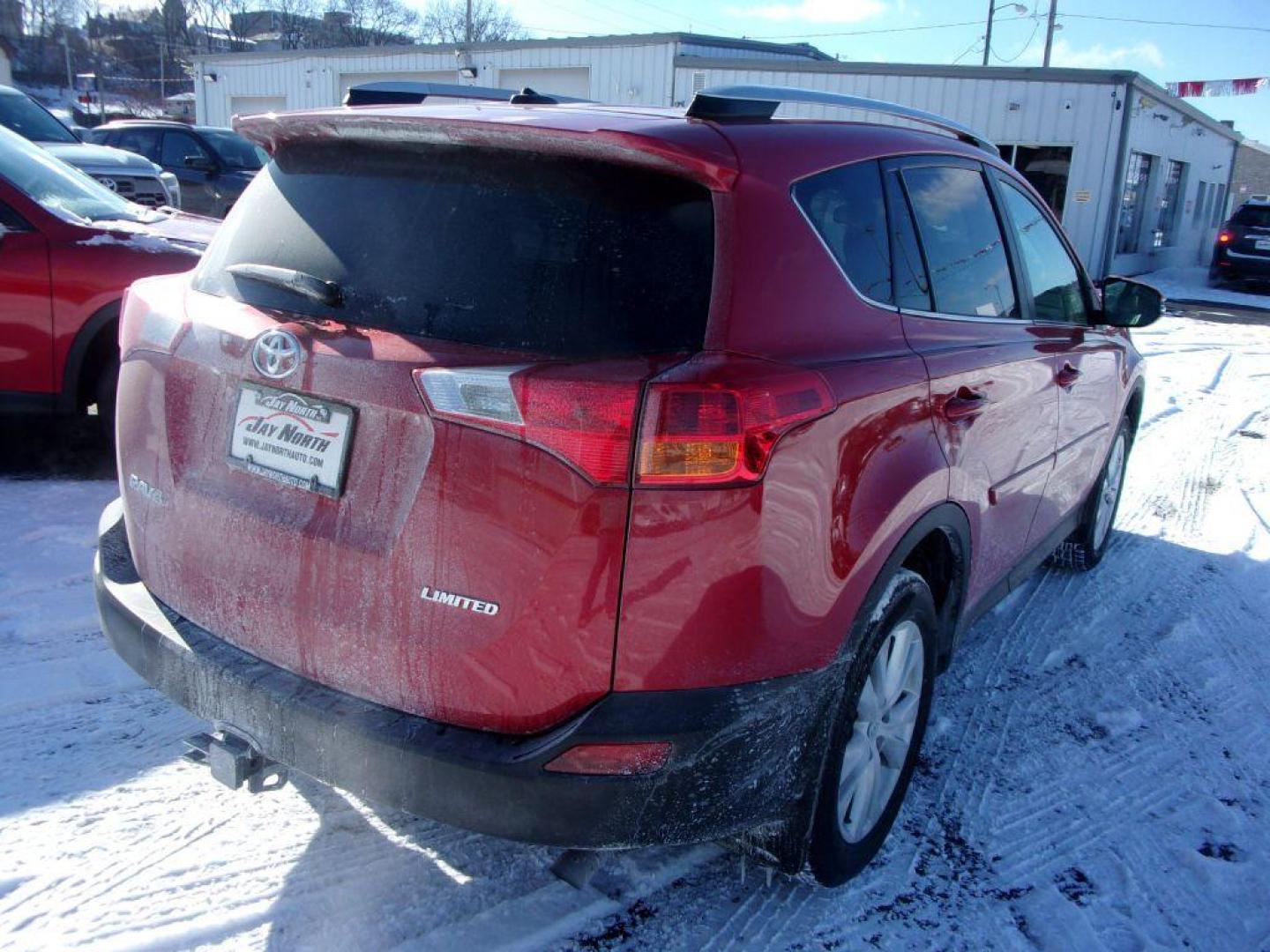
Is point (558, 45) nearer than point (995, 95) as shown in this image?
No

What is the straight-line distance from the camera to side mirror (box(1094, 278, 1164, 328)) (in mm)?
4094

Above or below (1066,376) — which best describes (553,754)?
below

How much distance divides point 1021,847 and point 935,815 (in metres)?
0.24

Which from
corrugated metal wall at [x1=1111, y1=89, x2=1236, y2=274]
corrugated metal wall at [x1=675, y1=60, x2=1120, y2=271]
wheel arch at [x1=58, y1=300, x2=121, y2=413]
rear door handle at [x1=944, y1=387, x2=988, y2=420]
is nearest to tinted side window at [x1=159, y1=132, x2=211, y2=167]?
corrugated metal wall at [x1=675, y1=60, x2=1120, y2=271]

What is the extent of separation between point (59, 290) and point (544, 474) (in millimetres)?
4119

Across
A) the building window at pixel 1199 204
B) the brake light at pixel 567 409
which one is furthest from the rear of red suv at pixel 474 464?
the building window at pixel 1199 204

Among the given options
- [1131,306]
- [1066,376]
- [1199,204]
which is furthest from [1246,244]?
[1066,376]

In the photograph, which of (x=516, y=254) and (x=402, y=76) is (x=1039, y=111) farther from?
(x=516, y=254)

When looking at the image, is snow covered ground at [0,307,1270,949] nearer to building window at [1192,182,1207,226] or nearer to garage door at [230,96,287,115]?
garage door at [230,96,287,115]

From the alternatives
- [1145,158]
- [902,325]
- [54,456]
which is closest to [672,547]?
[902,325]

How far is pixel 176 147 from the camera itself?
15.7 meters

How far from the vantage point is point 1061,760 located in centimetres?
322

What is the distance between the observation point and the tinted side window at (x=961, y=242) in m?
2.82

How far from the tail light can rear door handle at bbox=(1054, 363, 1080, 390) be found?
2730 millimetres
